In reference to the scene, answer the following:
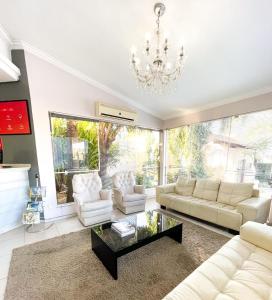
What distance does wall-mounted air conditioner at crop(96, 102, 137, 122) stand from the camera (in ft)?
12.0

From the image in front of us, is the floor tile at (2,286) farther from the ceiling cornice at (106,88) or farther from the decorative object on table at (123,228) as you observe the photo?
the ceiling cornice at (106,88)

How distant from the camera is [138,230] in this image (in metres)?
2.10

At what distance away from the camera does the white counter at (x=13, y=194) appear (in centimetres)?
264

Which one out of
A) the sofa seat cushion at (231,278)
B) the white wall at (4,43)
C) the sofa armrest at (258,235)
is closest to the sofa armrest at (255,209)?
the sofa armrest at (258,235)

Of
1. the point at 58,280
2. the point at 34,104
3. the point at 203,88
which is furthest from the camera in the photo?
the point at 203,88

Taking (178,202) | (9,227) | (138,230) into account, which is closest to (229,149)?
(178,202)

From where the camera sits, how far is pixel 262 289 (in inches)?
43.2

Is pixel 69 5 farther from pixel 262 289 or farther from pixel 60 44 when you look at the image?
pixel 262 289

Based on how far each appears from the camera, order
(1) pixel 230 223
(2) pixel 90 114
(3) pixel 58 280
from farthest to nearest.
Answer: (2) pixel 90 114
(1) pixel 230 223
(3) pixel 58 280

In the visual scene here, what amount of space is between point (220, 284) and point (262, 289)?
27 centimetres

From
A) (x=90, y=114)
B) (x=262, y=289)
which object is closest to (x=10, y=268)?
(x=262, y=289)

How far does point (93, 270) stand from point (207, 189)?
2607mm

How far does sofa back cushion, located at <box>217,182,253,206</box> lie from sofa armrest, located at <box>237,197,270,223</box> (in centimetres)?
21

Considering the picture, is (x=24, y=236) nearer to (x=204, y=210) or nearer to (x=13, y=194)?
(x=13, y=194)
